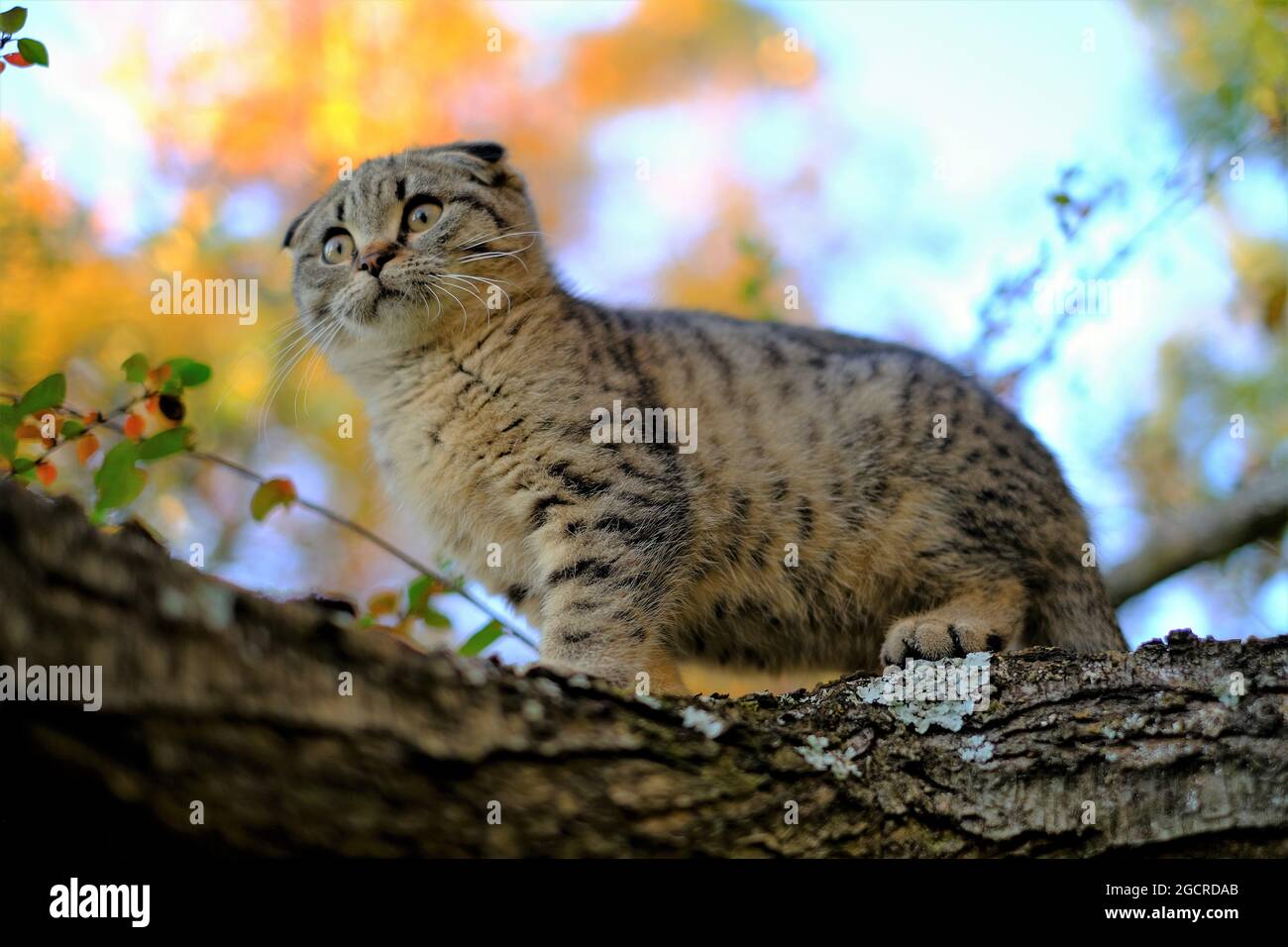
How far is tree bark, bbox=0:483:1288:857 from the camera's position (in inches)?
83.0

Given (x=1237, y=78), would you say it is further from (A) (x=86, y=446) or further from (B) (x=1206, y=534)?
(A) (x=86, y=446)

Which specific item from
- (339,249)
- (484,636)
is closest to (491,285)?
(339,249)

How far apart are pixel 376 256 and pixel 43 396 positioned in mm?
1983

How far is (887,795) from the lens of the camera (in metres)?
3.14

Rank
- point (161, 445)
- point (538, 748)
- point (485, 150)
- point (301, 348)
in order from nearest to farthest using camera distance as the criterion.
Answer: point (538, 748) → point (161, 445) → point (301, 348) → point (485, 150)

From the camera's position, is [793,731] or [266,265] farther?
[266,265]

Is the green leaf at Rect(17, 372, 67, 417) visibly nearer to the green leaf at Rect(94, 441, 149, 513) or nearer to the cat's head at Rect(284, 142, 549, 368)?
the green leaf at Rect(94, 441, 149, 513)

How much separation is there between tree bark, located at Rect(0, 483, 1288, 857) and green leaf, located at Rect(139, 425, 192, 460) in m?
1.35

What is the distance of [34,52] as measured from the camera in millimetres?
3555

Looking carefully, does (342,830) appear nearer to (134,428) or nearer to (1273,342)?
(134,428)
